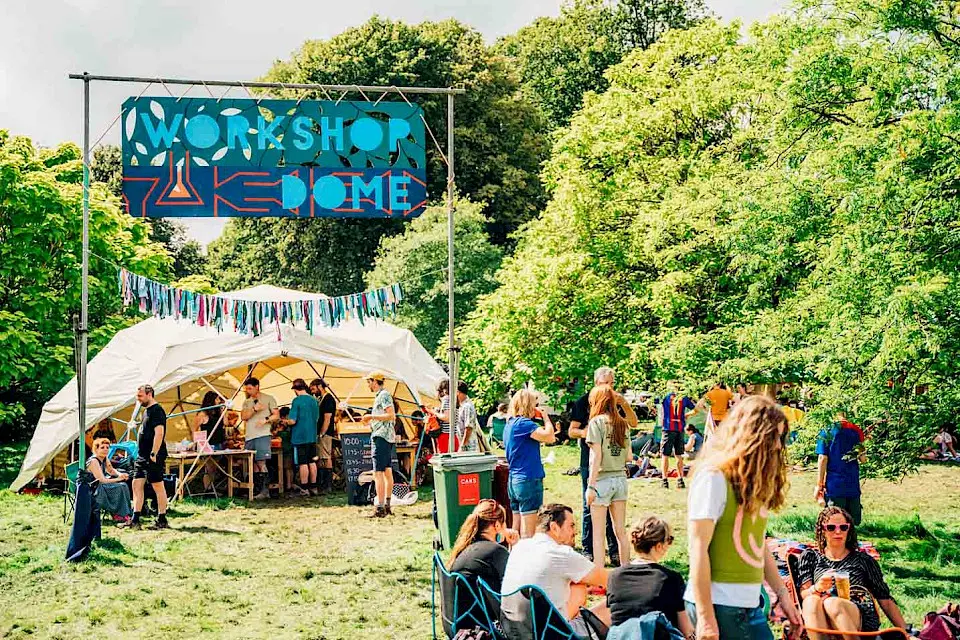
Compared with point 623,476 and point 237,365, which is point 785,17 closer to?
point 623,476

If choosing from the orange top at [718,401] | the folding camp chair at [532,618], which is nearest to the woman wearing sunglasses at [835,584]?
the folding camp chair at [532,618]

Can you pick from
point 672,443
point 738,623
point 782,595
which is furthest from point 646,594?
point 672,443

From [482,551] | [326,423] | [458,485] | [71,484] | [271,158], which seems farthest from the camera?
[326,423]

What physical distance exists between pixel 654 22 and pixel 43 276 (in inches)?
931

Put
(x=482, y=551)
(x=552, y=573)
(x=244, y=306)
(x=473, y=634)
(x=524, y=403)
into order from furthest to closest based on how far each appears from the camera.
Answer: (x=244, y=306) → (x=524, y=403) → (x=482, y=551) → (x=473, y=634) → (x=552, y=573)

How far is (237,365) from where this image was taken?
14.7 m

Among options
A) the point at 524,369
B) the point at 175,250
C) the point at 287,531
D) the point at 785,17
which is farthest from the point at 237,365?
the point at 175,250

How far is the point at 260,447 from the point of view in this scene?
1408cm

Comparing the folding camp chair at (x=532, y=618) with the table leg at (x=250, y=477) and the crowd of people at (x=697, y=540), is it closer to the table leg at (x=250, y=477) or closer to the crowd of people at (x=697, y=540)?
the crowd of people at (x=697, y=540)

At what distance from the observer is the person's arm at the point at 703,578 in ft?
12.3

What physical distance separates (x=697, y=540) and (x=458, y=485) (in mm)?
5899

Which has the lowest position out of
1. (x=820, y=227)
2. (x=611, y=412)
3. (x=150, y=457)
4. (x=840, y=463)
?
(x=840, y=463)

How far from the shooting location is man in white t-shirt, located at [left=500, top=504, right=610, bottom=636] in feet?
18.2

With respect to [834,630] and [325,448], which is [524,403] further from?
[325,448]
